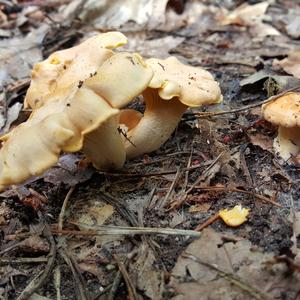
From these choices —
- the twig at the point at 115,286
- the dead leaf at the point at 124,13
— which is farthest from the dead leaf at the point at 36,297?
the dead leaf at the point at 124,13

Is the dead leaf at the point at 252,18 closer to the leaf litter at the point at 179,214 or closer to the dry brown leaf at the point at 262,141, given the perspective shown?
the leaf litter at the point at 179,214

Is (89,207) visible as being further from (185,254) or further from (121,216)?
(185,254)

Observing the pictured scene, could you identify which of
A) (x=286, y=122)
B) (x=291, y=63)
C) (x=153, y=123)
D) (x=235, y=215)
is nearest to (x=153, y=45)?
(x=291, y=63)

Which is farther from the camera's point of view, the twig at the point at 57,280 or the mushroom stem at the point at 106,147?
the mushroom stem at the point at 106,147

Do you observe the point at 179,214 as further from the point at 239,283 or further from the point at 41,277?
the point at 41,277

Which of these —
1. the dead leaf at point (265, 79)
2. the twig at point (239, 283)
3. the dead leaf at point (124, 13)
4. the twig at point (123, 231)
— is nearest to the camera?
the twig at point (239, 283)

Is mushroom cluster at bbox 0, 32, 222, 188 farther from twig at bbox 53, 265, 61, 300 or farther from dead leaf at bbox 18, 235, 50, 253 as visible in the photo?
twig at bbox 53, 265, 61, 300

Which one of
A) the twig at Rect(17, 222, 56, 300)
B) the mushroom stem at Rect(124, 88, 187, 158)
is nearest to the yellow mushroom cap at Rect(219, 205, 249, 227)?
the mushroom stem at Rect(124, 88, 187, 158)
